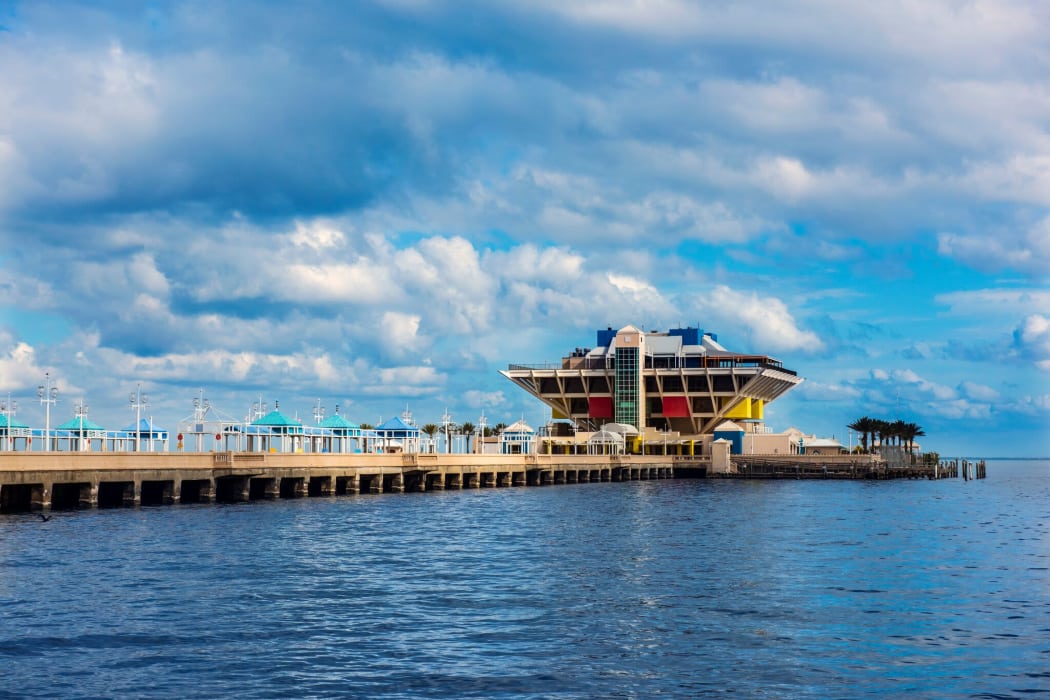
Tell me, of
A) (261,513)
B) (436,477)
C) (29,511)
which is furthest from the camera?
(436,477)

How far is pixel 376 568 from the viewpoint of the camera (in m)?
41.2

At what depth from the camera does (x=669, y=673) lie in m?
24.2

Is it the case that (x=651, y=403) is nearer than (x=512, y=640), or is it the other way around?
(x=512, y=640)

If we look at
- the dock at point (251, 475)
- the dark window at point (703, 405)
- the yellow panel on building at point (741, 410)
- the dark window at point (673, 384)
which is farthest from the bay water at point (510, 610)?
the yellow panel on building at point (741, 410)

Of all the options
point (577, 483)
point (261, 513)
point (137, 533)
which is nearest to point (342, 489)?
point (261, 513)

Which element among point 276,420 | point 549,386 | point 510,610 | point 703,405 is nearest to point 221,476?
point 276,420

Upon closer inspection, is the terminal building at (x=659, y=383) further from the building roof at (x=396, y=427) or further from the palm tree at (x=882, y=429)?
the building roof at (x=396, y=427)

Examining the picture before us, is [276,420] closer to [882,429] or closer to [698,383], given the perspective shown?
[698,383]

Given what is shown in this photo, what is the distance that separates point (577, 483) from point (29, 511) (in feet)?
264

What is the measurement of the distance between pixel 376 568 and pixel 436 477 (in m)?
61.7

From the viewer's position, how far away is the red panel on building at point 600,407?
582 ft

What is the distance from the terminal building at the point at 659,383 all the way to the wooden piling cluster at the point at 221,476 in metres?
56.0

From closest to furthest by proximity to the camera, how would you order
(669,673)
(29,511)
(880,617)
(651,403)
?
(669,673)
(880,617)
(29,511)
(651,403)

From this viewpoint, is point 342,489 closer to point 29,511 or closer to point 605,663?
point 29,511
